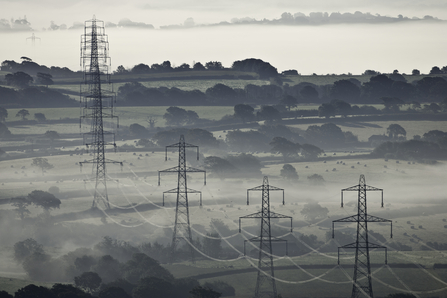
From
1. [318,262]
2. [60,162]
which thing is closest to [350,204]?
[318,262]

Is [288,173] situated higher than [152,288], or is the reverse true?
[288,173]

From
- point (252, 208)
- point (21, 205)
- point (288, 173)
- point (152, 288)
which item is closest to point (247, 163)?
point (288, 173)

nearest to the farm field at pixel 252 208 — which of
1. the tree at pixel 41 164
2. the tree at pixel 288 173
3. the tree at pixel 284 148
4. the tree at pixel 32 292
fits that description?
the tree at pixel 41 164

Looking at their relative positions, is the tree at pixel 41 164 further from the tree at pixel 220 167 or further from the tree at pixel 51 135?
the tree at pixel 220 167

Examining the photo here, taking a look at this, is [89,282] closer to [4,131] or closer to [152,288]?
[152,288]

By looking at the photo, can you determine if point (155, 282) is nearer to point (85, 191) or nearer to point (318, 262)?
point (318, 262)

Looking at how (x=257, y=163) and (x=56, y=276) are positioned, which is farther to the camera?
(x=257, y=163)

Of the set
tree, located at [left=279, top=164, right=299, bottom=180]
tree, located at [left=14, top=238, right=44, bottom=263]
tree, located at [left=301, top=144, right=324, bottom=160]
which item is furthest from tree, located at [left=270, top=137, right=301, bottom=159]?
tree, located at [left=14, top=238, right=44, bottom=263]
